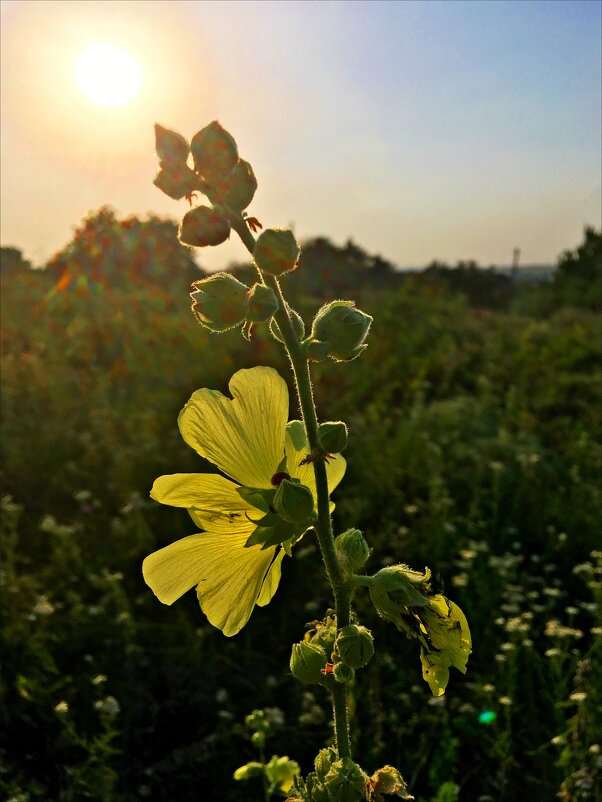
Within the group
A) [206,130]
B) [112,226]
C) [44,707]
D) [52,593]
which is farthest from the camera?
[112,226]

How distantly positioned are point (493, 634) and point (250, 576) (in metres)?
2.53

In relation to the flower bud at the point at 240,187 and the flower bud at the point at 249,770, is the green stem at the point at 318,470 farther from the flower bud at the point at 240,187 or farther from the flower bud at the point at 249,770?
the flower bud at the point at 249,770

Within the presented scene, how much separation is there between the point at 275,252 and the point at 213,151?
0.19 metres

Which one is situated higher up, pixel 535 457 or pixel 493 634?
pixel 535 457

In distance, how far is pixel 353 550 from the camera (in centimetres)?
118

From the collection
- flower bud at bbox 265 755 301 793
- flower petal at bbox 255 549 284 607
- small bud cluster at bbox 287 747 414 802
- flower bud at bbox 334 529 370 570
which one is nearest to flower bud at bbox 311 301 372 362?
flower bud at bbox 334 529 370 570

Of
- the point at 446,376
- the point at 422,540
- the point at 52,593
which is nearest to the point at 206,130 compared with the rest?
the point at 52,593

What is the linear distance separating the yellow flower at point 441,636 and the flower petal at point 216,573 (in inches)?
11.7

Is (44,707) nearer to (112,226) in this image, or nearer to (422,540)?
(422,540)

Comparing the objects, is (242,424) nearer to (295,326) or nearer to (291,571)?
(295,326)

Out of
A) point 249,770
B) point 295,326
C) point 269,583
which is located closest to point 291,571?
point 249,770

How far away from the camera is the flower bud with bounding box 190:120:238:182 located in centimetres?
107

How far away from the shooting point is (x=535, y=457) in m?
4.79

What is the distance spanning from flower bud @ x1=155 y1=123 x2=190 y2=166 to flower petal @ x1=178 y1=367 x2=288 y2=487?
15.0 inches
